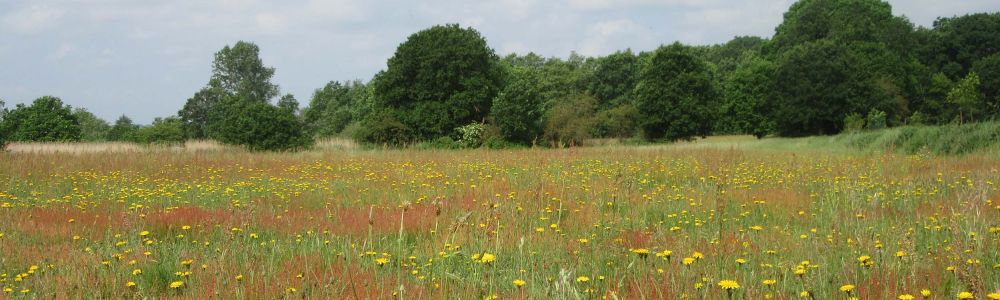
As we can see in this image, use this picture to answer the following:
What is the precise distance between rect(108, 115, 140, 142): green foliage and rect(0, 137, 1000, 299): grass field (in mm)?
53977

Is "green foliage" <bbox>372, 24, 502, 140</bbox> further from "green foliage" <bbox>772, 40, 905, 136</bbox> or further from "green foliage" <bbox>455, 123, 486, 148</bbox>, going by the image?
"green foliage" <bbox>772, 40, 905, 136</bbox>

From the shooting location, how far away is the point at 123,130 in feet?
232

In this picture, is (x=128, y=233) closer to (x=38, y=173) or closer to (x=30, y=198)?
(x=30, y=198)

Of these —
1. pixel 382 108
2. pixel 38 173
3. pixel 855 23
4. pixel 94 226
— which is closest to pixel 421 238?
pixel 94 226

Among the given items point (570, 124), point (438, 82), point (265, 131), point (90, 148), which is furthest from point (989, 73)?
point (90, 148)

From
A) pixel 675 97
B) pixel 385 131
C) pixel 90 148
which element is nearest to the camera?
pixel 90 148

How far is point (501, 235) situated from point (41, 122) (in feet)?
178

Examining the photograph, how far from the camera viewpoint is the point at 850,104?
4069 cm

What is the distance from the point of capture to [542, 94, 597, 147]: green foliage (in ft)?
127

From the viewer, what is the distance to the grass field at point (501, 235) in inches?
126

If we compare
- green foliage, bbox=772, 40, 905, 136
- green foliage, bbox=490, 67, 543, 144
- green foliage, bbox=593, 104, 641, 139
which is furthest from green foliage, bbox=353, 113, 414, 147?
green foliage, bbox=772, 40, 905, 136

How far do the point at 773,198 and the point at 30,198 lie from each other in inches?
353

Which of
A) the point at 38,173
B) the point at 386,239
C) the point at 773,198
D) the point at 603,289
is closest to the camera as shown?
the point at 603,289

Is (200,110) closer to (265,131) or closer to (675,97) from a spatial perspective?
(265,131)
